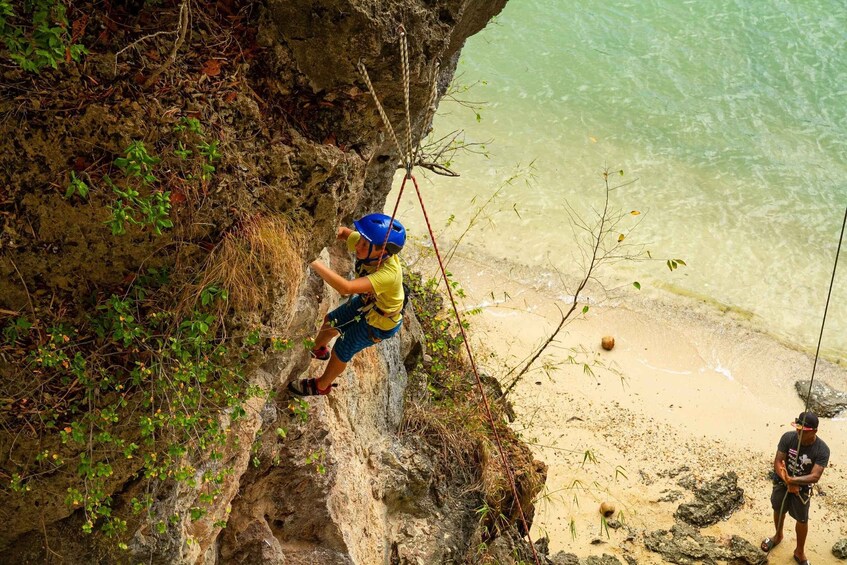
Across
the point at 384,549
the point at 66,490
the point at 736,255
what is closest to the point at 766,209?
the point at 736,255

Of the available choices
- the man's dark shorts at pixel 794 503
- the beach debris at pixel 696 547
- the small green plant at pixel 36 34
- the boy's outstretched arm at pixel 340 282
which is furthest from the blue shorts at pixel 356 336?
the man's dark shorts at pixel 794 503

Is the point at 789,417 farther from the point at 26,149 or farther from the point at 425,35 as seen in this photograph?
the point at 26,149

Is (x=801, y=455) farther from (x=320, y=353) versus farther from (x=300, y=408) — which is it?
(x=300, y=408)

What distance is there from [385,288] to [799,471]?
5.41 meters

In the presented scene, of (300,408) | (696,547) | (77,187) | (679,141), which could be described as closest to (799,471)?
(696,547)

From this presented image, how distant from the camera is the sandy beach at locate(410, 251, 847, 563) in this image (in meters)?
8.55

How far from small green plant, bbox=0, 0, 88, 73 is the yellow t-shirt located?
1.88 meters

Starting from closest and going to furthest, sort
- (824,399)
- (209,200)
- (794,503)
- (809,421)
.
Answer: (209,200)
(809,421)
(794,503)
(824,399)

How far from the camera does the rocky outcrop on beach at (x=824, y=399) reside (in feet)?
34.2

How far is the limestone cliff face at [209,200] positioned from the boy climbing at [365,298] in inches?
6.4

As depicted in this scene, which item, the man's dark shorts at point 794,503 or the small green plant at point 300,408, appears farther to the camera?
the man's dark shorts at point 794,503

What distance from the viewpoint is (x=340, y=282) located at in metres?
4.18

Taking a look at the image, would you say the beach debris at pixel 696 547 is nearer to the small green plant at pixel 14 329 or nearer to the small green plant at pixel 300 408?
the small green plant at pixel 300 408

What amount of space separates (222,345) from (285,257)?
505 mm
